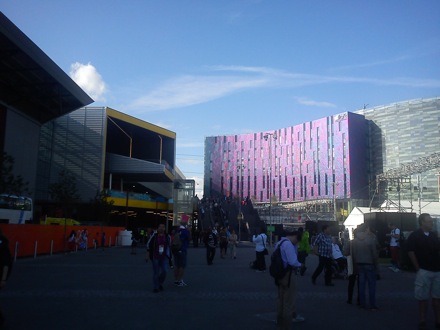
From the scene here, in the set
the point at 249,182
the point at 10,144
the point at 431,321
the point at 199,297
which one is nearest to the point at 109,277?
the point at 199,297

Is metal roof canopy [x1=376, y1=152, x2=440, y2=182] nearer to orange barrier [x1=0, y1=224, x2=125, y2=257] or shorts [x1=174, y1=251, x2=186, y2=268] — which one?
orange barrier [x1=0, y1=224, x2=125, y2=257]

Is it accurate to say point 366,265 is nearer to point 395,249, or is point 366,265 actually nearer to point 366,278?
point 366,278

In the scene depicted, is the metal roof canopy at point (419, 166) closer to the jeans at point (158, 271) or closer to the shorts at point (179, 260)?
the shorts at point (179, 260)

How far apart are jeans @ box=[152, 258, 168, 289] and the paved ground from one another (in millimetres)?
301

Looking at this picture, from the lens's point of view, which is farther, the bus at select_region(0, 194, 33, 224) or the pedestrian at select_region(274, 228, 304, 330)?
the bus at select_region(0, 194, 33, 224)

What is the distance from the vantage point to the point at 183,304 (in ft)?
29.7

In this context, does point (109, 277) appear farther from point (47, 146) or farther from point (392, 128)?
point (392, 128)

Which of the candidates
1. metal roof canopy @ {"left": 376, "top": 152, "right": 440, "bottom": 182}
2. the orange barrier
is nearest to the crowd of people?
the orange barrier

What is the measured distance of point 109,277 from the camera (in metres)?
13.9

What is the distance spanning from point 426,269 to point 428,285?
0.77ft

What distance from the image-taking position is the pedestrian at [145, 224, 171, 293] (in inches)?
429

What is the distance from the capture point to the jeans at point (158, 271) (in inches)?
425

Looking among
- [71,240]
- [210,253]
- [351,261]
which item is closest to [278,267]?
[351,261]

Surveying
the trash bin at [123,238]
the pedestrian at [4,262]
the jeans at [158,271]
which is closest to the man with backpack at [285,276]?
the pedestrian at [4,262]
